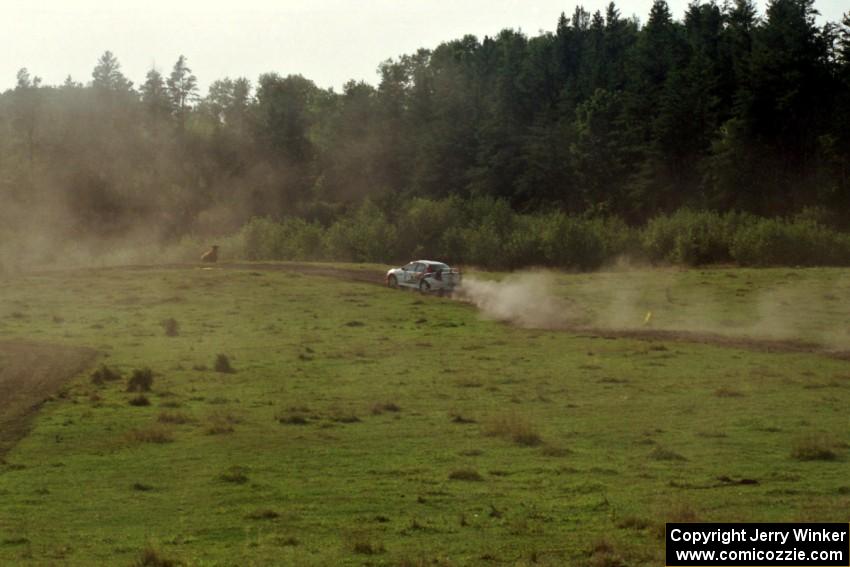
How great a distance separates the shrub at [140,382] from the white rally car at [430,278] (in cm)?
3095

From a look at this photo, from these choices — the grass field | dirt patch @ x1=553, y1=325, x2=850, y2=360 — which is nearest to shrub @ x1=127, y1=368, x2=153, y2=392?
the grass field

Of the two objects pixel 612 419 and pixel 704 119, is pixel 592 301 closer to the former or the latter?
pixel 612 419

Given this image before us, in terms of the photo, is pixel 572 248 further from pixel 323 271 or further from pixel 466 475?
pixel 466 475

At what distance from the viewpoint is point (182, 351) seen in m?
41.1

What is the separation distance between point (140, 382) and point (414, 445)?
38.6ft

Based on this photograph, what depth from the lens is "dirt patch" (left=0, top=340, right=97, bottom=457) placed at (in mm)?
26172

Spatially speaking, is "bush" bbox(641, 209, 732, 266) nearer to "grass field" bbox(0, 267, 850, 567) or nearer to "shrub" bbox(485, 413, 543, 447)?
"grass field" bbox(0, 267, 850, 567)

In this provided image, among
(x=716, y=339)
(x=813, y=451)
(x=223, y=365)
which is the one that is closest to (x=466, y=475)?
(x=813, y=451)

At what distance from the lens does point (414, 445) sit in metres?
23.3

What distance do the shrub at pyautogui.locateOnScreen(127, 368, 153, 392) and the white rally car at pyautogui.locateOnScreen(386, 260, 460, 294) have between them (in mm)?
30953

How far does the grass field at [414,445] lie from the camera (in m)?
15.7

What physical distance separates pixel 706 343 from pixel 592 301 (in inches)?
612

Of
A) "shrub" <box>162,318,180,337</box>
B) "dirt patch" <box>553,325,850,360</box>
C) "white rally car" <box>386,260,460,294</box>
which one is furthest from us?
"white rally car" <box>386,260,460,294</box>

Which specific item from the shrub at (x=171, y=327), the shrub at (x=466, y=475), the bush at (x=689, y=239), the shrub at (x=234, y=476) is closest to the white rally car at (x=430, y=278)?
the shrub at (x=171, y=327)
